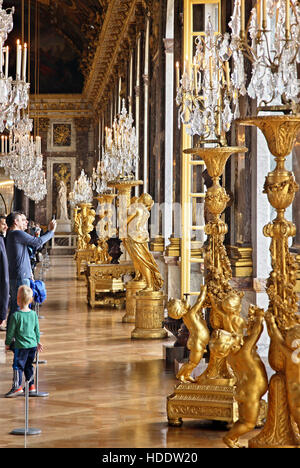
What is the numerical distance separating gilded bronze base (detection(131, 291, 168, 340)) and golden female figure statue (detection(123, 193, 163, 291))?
1.02 feet

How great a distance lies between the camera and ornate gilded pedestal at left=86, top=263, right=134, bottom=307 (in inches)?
589

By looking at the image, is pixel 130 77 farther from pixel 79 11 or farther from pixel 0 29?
pixel 0 29

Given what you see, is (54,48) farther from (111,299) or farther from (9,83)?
(9,83)

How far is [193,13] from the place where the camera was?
11.9 m

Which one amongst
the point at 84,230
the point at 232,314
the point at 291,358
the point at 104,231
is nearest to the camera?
the point at 291,358

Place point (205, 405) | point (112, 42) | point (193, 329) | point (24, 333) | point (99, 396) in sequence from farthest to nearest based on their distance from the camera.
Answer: point (112, 42) < point (99, 396) < point (24, 333) < point (193, 329) < point (205, 405)

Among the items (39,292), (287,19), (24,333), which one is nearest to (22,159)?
(39,292)

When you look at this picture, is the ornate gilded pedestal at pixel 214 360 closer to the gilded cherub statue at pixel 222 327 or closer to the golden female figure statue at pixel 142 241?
the gilded cherub statue at pixel 222 327

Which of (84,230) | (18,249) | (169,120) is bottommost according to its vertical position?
(84,230)

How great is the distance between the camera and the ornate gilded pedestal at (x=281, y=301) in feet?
14.9

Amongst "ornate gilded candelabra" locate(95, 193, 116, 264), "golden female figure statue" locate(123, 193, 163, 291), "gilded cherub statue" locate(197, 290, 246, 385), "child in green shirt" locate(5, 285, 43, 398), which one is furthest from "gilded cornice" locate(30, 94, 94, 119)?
"gilded cherub statue" locate(197, 290, 246, 385)

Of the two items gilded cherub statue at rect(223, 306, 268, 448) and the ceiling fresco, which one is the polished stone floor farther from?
the ceiling fresco

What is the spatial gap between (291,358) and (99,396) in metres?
2.98

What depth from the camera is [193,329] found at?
20.2 feet
